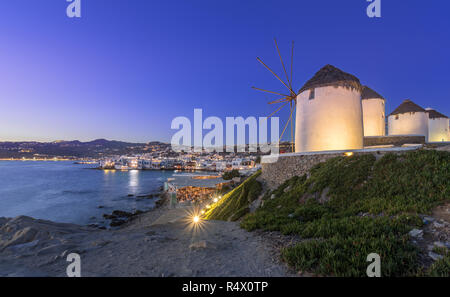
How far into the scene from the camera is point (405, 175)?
7.41m

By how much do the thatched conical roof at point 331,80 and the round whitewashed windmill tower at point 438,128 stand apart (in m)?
17.5

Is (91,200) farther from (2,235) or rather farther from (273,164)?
(273,164)

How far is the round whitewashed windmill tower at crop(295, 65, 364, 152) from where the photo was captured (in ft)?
47.8

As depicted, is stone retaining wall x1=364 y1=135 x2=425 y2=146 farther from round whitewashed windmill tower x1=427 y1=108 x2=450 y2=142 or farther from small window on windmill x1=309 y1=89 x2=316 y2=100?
small window on windmill x1=309 y1=89 x2=316 y2=100

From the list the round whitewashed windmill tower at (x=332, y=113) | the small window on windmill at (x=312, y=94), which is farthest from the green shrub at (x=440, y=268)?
the small window on windmill at (x=312, y=94)

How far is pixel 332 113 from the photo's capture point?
14.6 metres

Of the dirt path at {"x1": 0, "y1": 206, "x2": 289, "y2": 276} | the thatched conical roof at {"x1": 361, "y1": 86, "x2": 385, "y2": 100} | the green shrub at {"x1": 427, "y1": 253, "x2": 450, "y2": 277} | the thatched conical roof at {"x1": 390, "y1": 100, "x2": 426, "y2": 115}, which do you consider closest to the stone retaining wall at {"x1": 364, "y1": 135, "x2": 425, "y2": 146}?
the thatched conical roof at {"x1": 390, "y1": 100, "x2": 426, "y2": 115}

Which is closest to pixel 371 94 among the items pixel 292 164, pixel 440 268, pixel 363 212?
pixel 292 164

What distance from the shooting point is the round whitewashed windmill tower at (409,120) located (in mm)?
21125

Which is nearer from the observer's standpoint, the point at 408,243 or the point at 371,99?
the point at 408,243

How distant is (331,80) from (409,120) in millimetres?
14606

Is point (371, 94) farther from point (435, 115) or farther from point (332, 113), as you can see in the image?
point (332, 113)
